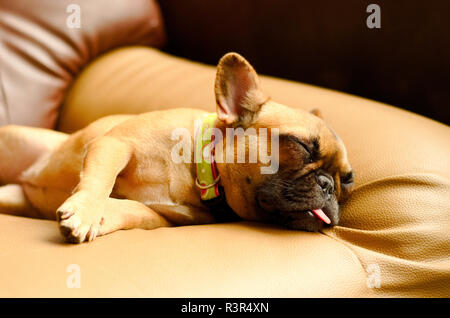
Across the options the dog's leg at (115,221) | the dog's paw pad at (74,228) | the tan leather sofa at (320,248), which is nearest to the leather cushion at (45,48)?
the tan leather sofa at (320,248)

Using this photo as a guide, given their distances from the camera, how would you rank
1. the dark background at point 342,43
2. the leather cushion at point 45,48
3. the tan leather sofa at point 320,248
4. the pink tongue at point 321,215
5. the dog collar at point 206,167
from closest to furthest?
the tan leather sofa at point 320,248 → the pink tongue at point 321,215 → the dog collar at point 206,167 → the dark background at point 342,43 → the leather cushion at point 45,48

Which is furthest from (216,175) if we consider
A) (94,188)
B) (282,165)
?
(94,188)

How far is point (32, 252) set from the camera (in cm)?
97

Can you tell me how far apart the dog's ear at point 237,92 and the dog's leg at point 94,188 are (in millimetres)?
255

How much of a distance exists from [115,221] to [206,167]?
26 cm

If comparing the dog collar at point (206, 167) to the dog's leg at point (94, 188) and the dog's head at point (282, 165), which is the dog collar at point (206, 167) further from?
the dog's leg at point (94, 188)

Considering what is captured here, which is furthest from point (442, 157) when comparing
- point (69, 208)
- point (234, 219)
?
point (69, 208)

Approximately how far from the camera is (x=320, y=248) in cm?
104

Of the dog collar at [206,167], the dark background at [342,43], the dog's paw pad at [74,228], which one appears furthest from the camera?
the dark background at [342,43]

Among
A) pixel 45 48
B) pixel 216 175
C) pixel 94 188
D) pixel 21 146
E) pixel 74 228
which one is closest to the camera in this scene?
pixel 74 228

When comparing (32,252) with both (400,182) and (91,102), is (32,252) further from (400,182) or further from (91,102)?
(91,102)

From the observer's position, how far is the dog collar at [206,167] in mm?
1241

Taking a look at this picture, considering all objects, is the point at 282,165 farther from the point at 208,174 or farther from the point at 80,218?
the point at 80,218

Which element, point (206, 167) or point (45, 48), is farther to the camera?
point (45, 48)
